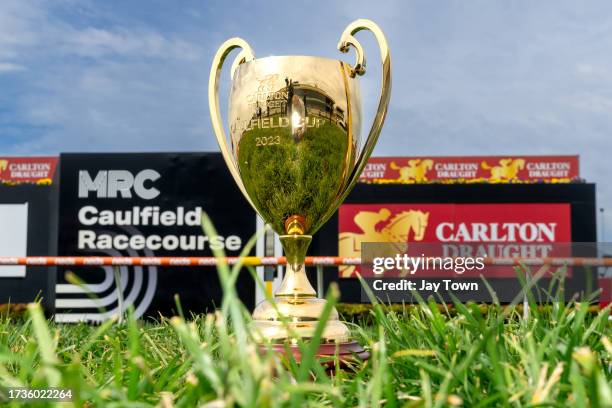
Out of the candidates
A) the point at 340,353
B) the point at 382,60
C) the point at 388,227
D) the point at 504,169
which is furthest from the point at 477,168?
the point at 340,353

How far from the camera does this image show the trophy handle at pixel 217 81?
68.7 inches

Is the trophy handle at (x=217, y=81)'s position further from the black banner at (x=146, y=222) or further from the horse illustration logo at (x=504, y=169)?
the horse illustration logo at (x=504, y=169)

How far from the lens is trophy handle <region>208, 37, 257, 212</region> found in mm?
1745

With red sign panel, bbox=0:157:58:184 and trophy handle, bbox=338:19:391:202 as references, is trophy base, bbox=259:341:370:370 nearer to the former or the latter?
trophy handle, bbox=338:19:391:202

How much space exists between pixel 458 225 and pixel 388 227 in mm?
829

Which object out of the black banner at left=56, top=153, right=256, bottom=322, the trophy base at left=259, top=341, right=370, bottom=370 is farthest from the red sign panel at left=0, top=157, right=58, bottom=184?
the trophy base at left=259, top=341, right=370, bottom=370

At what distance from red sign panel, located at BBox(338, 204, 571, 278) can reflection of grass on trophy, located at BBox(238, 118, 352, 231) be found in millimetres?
5090

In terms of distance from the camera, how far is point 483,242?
22.3ft

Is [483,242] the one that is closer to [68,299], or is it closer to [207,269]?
[207,269]

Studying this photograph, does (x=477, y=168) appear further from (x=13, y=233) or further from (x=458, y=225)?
(x=13, y=233)

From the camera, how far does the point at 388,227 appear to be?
6.94 m

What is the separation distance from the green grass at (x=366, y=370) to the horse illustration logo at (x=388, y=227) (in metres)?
5.24

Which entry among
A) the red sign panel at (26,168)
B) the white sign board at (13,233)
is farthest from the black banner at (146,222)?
the red sign panel at (26,168)

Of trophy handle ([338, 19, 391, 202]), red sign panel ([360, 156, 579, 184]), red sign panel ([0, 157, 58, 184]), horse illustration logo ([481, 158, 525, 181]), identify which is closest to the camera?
trophy handle ([338, 19, 391, 202])
